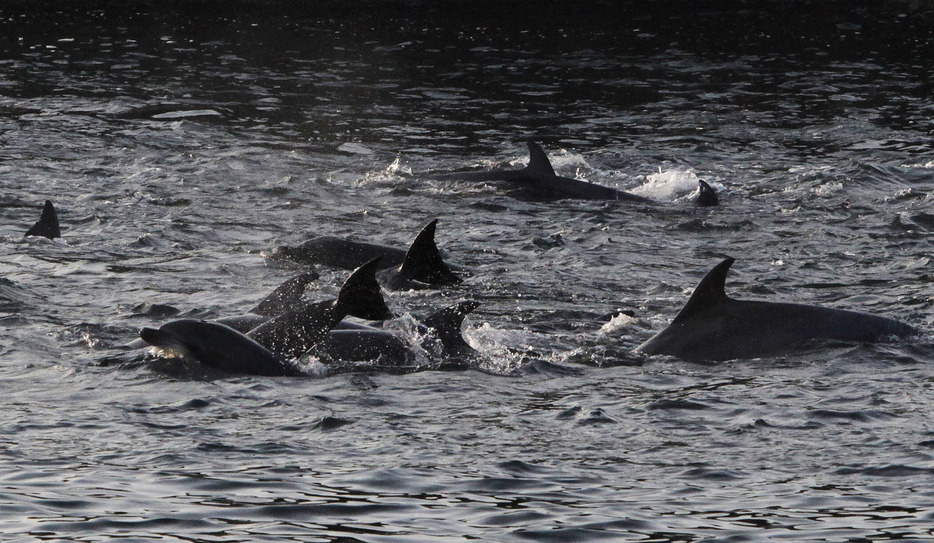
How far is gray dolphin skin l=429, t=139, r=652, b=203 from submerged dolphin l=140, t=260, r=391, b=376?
9.42m

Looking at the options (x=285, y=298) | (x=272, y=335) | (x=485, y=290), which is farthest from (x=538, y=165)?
(x=272, y=335)

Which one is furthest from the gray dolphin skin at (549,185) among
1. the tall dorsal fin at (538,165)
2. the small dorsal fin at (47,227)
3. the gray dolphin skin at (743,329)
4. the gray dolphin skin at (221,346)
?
the gray dolphin skin at (221,346)

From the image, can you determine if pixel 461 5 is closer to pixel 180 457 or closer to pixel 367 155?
pixel 367 155

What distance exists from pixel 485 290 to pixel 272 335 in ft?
13.1

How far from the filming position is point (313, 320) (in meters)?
11.7

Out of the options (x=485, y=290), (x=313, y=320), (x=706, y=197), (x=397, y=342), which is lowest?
(x=485, y=290)

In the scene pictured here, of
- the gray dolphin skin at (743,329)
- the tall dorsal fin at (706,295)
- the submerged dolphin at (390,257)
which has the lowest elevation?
the submerged dolphin at (390,257)

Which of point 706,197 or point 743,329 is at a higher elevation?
point 743,329

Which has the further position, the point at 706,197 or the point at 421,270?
the point at 706,197

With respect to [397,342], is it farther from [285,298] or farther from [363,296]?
[285,298]

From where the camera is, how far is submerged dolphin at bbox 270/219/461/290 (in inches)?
590

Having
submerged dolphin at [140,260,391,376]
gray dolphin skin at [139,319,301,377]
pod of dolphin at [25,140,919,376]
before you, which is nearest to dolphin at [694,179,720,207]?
pod of dolphin at [25,140,919,376]

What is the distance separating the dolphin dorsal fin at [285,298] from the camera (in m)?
13.0

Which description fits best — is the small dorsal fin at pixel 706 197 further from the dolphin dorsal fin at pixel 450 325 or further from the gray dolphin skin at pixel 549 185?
the dolphin dorsal fin at pixel 450 325
